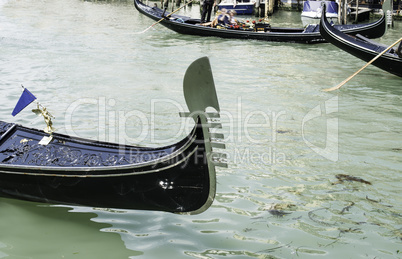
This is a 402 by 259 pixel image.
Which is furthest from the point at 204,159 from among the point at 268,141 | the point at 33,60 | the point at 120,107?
the point at 33,60

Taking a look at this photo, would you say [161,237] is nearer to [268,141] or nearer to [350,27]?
[268,141]

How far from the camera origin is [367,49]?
203 inches

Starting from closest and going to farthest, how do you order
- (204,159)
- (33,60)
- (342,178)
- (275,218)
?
(204,159), (275,218), (342,178), (33,60)

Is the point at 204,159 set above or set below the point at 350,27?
below

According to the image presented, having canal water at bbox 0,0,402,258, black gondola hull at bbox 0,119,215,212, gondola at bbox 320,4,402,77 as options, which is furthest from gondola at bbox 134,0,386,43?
black gondola hull at bbox 0,119,215,212

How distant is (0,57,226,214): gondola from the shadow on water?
0.08 m

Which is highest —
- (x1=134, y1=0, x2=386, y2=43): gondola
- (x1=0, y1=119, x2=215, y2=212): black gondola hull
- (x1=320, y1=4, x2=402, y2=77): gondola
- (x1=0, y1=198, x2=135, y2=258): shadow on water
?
(x1=134, y1=0, x2=386, y2=43): gondola

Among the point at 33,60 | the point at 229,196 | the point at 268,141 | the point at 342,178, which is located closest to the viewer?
the point at 229,196

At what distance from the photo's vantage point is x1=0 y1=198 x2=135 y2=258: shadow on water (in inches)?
76.1

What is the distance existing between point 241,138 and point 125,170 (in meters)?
1.55

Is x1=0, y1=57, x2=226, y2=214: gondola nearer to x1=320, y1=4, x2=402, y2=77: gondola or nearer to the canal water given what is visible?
Result: the canal water

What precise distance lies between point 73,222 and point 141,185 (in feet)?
1.47

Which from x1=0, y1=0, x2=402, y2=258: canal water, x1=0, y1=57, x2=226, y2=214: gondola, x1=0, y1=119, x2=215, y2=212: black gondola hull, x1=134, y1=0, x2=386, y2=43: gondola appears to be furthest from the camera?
x1=134, y1=0, x2=386, y2=43: gondola

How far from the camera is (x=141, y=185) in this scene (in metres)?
1.90
